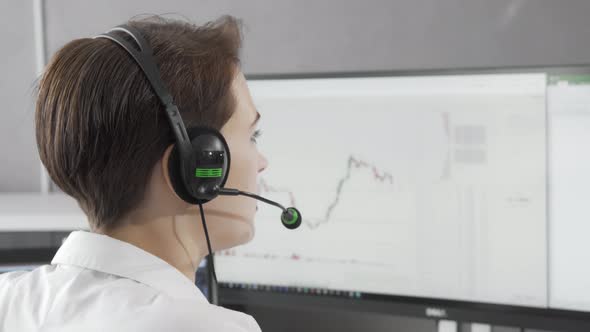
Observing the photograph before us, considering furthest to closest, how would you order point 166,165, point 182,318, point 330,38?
point 330,38, point 166,165, point 182,318

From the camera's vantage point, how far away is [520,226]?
38.0 inches

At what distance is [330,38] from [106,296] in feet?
2.47

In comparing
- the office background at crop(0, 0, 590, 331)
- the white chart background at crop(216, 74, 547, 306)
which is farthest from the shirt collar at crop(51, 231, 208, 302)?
the office background at crop(0, 0, 590, 331)

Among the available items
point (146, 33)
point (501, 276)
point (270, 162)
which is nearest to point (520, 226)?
point (501, 276)

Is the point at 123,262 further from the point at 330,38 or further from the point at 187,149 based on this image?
the point at 330,38

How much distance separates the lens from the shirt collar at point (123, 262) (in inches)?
25.0

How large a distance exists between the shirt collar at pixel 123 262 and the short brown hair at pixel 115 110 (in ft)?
0.10

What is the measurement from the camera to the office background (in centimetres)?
112

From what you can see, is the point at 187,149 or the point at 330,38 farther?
the point at 330,38

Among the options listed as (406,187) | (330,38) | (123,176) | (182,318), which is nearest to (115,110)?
(123,176)

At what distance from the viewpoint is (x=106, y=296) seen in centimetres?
58

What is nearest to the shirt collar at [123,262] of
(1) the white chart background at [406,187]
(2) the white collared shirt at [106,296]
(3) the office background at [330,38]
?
(2) the white collared shirt at [106,296]

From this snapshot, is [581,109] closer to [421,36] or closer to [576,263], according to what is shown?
[576,263]

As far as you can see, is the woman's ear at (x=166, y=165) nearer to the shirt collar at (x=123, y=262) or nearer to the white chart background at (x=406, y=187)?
the shirt collar at (x=123, y=262)
